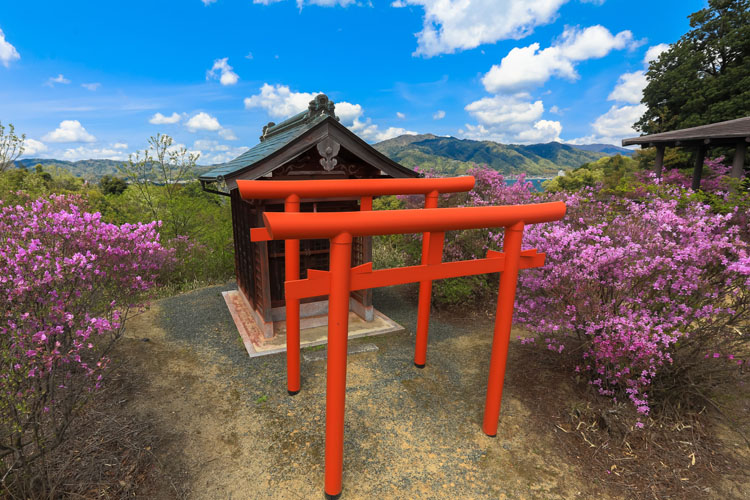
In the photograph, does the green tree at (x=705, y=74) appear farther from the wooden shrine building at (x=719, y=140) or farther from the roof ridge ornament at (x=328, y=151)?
the roof ridge ornament at (x=328, y=151)

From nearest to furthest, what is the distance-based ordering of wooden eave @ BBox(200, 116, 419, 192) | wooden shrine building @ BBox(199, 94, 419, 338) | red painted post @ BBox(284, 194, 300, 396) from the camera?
red painted post @ BBox(284, 194, 300, 396)
wooden eave @ BBox(200, 116, 419, 192)
wooden shrine building @ BBox(199, 94, 419, 338)

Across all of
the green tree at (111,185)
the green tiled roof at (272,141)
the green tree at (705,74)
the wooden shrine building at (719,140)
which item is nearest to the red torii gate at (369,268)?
the green tiled roof at (272,141)

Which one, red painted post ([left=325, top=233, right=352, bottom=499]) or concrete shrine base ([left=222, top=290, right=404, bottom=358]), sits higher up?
red painted post ([left=325, top=233, right=352, bottom=499])

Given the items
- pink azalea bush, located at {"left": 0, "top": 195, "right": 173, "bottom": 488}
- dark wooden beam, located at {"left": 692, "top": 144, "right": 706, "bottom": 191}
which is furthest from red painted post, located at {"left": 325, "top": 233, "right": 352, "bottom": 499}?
dark wooden beam, located at {"left": 692, "top": 144, "right": 706, "bottom": 191}

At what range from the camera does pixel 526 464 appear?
3.86 m

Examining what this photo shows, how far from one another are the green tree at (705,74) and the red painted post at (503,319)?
22031mm

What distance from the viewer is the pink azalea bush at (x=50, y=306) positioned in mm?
2918

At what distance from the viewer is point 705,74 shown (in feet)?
65.6

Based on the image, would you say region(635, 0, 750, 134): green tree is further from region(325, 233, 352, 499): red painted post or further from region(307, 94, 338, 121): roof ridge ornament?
region(325, 233, 352, 499): red painted post

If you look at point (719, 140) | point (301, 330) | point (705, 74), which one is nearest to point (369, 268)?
point (301, 330)

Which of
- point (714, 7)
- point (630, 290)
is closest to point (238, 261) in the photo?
point (630, 290)

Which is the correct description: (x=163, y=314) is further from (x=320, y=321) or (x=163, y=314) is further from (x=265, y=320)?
(x=320, y=321)

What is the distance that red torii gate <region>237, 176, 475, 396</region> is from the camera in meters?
4.63

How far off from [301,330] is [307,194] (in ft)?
10.9
